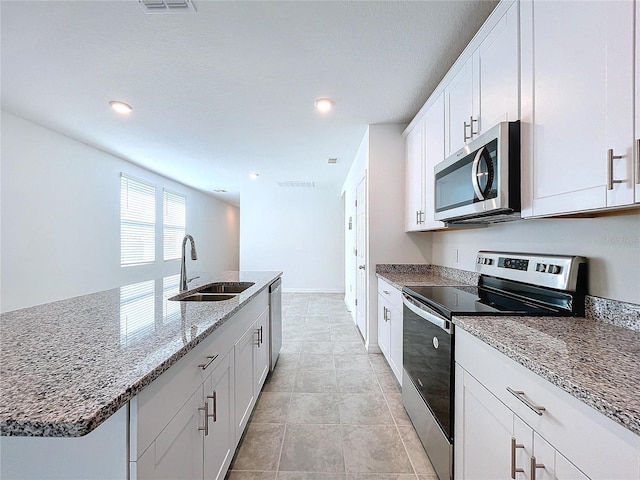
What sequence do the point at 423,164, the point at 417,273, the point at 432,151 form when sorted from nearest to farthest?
the point at 432,151
the point at 423,164
the point at 417,273

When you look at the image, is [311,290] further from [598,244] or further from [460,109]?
[598,244]

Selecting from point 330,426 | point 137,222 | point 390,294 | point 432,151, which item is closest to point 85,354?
point 330,426

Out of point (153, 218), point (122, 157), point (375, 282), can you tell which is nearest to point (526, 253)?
point (375, 282)

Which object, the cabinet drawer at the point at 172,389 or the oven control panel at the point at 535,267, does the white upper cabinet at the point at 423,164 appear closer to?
the oven control panel at the point at 535,267

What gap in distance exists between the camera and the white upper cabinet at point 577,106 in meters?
0.86

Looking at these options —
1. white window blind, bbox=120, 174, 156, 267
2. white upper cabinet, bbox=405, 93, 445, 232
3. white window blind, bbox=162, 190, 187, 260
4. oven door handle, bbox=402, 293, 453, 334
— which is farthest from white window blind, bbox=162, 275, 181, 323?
white window blind, bbox=162, 190, 187, 260

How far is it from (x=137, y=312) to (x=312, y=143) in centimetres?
298

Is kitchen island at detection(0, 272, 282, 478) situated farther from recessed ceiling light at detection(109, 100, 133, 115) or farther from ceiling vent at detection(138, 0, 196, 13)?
recessed ceiling light at detection(109, 100, 133, 115)

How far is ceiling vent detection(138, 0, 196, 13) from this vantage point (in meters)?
1.57

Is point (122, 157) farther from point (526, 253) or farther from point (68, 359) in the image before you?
point (526, 253)

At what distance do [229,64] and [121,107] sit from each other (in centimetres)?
144

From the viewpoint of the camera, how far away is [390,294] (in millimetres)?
2580

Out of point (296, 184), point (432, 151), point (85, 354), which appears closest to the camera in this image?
point (85, 354)

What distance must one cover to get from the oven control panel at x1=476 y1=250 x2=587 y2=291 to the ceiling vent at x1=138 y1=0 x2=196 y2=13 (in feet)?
7.52
